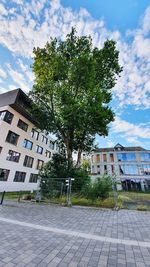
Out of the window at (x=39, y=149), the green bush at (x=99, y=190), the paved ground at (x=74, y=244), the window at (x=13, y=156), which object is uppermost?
the window at (x=39, y=149)

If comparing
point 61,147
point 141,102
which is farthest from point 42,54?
point 141,102

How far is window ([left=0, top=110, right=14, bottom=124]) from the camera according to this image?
1766cm

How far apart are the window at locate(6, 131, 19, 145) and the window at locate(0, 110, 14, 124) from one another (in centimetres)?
165

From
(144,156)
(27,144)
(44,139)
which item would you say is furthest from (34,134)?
(144,156)

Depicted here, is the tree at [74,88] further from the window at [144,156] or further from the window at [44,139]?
the window at [144,156]

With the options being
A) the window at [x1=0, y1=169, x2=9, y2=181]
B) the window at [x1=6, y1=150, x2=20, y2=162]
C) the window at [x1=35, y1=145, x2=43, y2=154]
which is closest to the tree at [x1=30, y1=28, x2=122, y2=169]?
the window at [x1=6, y1=150, x2=20, y2=162]

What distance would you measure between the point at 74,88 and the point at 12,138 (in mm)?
11233

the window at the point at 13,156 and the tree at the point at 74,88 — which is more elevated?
the tree at the point at 74,88

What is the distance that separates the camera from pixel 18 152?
20281 mm

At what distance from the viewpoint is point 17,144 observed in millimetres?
19984

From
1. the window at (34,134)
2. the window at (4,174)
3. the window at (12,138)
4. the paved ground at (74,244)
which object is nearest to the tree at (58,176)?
the paved ground at (74,244)

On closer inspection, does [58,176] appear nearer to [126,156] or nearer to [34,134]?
[34,134]

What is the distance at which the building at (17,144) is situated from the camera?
57.9 ft

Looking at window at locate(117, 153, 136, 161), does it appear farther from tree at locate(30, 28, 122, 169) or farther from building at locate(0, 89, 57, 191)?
tree at locate(30, 28, 122, 169)
